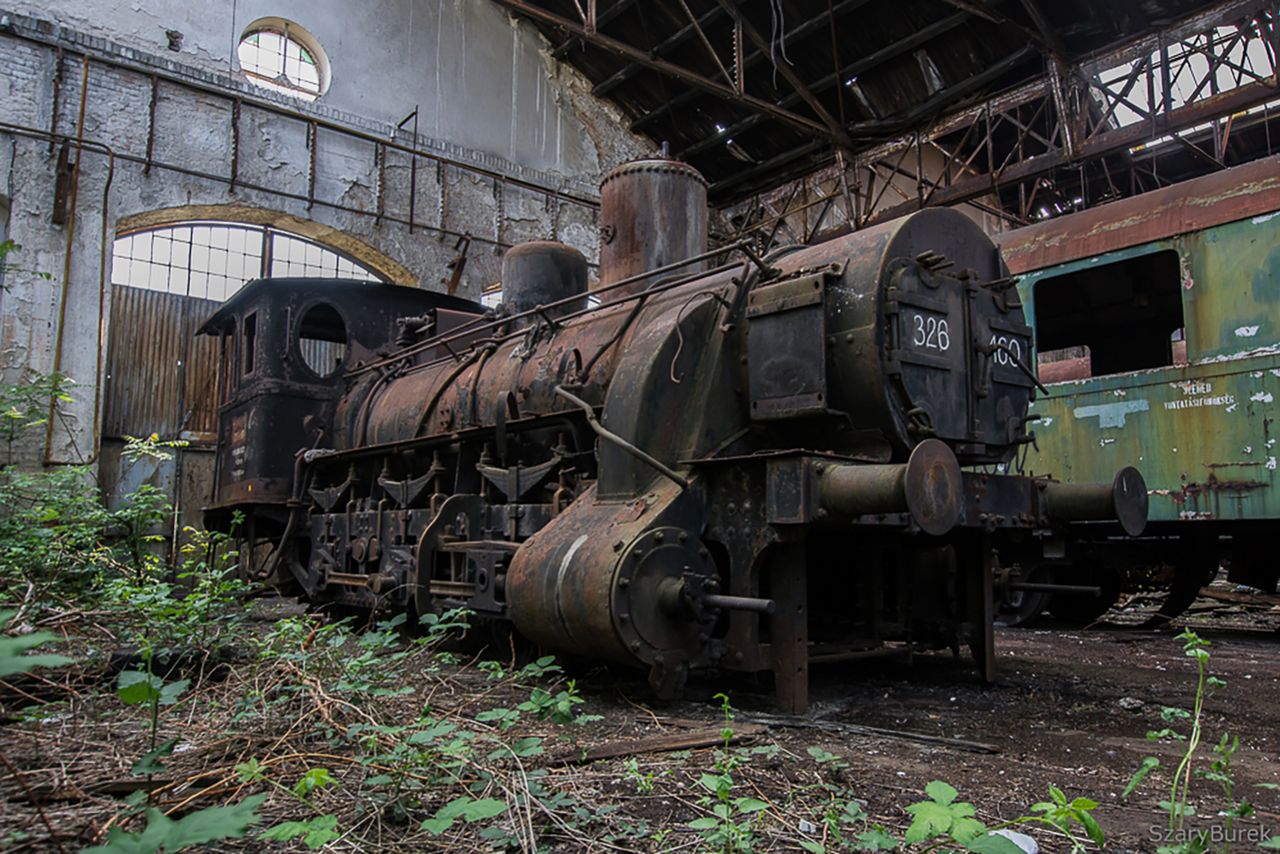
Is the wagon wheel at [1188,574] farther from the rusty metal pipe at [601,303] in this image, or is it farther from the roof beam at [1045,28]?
the roof beam at [1045,28]

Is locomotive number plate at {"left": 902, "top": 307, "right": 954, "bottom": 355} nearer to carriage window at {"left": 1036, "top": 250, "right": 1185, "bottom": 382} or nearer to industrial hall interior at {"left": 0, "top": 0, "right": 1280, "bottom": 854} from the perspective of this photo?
industrial hall interior at {"left": 0, "top": 0, "right": 1280, "bottom": 854}

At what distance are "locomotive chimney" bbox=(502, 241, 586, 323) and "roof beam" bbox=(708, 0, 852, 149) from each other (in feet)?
25.0

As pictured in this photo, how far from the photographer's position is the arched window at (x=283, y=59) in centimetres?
1254

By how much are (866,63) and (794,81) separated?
108cm

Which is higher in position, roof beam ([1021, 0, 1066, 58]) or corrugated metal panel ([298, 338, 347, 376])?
roof beam ([1021, 0, 1066, 58])

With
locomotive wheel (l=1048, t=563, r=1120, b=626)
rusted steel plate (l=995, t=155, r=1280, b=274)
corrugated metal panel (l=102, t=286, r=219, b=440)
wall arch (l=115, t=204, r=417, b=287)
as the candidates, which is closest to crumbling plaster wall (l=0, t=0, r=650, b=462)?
wall arch (l=115, t=204, r=417, b=287)

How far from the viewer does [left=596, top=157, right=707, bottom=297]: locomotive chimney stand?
18.6 ft

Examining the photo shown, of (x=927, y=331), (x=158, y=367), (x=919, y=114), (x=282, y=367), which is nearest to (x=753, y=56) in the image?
(x=919, y=114)

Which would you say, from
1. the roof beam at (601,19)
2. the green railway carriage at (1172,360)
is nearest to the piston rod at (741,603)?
the green railway carriage at (1172,360)

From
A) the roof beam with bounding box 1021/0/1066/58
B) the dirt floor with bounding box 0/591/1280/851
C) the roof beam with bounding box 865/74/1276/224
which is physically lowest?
the dirt floor with bounding box 0/591/1280/851

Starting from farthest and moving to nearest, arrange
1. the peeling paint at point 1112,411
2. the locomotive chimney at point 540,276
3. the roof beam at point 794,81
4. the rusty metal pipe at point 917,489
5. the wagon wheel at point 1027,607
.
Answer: the roof beam at point 794,81 < the wagon wheel at point 1027,607 < the peeling paint at point 1112,411 < the locomotive chimney at point 540,276 < the rusty metal pipe at point 917,489

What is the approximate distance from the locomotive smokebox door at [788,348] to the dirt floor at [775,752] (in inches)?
53.4

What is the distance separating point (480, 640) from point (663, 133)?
13.0 m

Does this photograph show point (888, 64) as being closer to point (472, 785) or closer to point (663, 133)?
point (663, 133)
